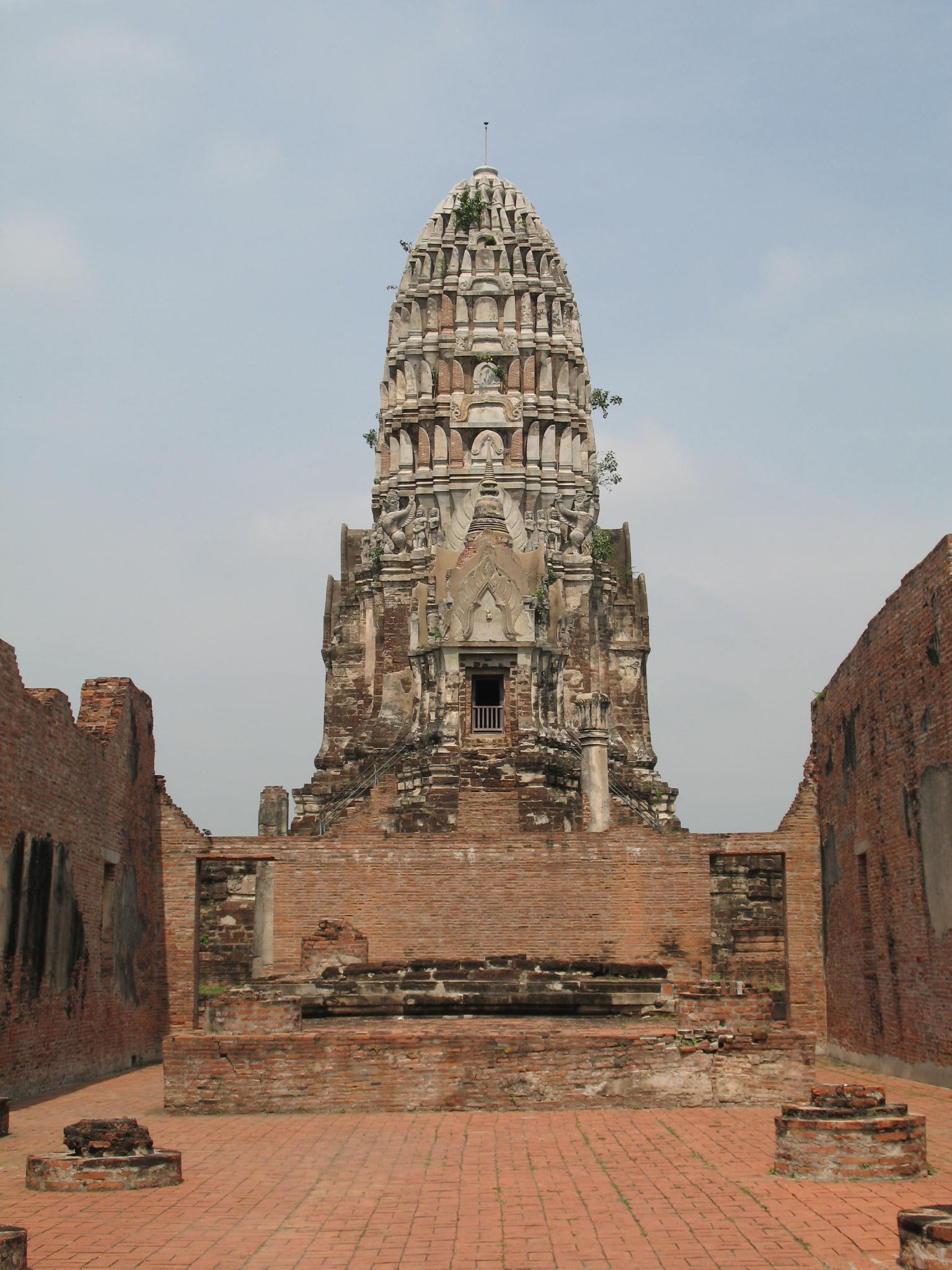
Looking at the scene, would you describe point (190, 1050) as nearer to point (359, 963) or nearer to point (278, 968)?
point (359, 963)

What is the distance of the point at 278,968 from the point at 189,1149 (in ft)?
33.6

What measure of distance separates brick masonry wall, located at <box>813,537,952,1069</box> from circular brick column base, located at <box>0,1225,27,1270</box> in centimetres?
937

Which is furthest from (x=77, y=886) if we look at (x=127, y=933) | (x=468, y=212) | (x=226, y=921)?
(x=468, y=212)

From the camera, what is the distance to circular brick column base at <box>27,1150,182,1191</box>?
29.6 feet

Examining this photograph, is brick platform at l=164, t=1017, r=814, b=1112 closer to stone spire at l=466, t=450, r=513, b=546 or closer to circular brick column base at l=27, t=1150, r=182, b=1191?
circular brick column base at l=27, t=1150, r=182, b=1191

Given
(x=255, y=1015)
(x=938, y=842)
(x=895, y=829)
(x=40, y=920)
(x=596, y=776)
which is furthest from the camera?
(x=596, y=776)

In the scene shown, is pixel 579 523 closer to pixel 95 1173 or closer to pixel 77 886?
pixel 77 886

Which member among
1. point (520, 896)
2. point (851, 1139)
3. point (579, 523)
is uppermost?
point (579, 523)

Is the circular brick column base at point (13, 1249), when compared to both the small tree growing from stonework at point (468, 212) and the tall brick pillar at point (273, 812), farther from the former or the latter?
the small tree growing from stonework at point (468, 212)

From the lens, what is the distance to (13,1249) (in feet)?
22.0

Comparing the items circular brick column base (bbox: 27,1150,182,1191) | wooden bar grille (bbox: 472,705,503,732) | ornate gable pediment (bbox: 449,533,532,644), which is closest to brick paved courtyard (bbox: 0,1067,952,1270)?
circular brick column base (bbox: 27,1150,182,1191)

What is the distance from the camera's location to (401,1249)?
7.53 meters

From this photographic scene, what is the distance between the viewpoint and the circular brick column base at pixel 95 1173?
9.03m

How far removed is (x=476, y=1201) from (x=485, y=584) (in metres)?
22.6
